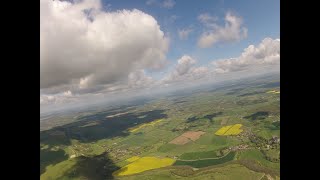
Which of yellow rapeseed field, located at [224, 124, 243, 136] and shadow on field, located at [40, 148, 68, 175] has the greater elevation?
yellow rapeseed field, located at [224, 124, 243, 136]

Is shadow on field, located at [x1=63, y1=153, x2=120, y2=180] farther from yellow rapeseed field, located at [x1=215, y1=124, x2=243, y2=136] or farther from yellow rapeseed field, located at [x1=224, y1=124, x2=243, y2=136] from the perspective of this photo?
yellow rapeseed field, located at [x1=224, y1=124, x2=243, y2=136]

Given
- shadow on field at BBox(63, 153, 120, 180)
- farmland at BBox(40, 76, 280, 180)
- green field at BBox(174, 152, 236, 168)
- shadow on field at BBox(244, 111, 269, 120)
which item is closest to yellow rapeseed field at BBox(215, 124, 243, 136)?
farmland at BBox(40, 76, 280, 180)

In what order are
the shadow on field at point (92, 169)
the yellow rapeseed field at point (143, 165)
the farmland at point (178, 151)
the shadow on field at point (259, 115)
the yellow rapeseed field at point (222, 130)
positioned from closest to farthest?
the farmland at point (178, 151) → the yellow rapeseed field at point (143, 165) → the shadow on field at point (92, 169) → the yellow rapeseed field at point (222, 130) → the shadow on field at point (259, 115)

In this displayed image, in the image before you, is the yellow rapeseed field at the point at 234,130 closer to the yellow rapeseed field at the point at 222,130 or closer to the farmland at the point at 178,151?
the farmland at the point at 178,151

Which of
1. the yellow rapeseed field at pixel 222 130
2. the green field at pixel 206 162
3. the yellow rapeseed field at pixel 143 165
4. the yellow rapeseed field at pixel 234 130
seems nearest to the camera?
the green field at pixel 206 162

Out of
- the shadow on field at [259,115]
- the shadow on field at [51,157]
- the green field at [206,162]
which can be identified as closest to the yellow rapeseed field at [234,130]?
the shadow on field at [259,115]
